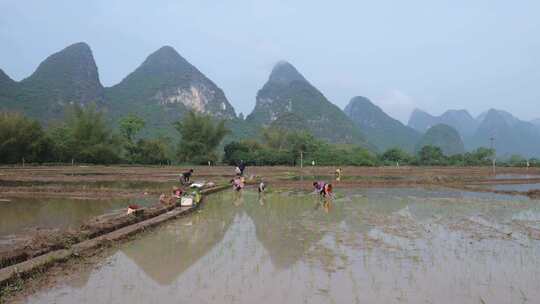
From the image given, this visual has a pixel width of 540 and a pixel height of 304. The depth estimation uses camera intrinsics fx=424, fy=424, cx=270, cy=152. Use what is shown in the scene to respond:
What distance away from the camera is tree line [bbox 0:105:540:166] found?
3703cm

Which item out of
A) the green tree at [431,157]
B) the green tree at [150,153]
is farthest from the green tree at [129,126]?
the green tree at [431,157]

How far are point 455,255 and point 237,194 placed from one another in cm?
1212

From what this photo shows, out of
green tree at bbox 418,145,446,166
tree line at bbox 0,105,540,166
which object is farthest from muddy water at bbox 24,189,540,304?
green tree at bbox 418,145,446,166

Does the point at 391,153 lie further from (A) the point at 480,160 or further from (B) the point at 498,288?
(B) the point at 498,288

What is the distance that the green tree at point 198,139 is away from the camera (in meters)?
45.9

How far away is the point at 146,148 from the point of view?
4456 cm

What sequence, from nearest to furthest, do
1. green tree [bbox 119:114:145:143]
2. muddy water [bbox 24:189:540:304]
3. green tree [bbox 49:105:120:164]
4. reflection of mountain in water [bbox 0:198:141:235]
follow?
muddy water [bbox 24:189:540:304]
reflection of mountain in water [bbox 0:198:141:235]
green tree [bbox 49:105:120:164]
green tree [bbox 119:114:145:143]

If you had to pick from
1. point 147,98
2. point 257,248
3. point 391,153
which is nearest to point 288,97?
point 147,98

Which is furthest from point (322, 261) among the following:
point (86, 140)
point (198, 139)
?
point (198, 139)

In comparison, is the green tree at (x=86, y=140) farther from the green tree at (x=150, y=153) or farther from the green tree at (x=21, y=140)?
the green tree at (x=150, y=153)

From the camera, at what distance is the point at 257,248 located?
809 centimetres

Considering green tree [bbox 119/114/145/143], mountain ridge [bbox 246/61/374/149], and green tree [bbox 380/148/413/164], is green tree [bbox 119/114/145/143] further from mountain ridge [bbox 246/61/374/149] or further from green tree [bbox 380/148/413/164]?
mountain ridge [bbox 246/61/374/149]

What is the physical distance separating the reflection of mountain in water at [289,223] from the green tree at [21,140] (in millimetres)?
27542

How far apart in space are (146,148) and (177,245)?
37.9 meters
